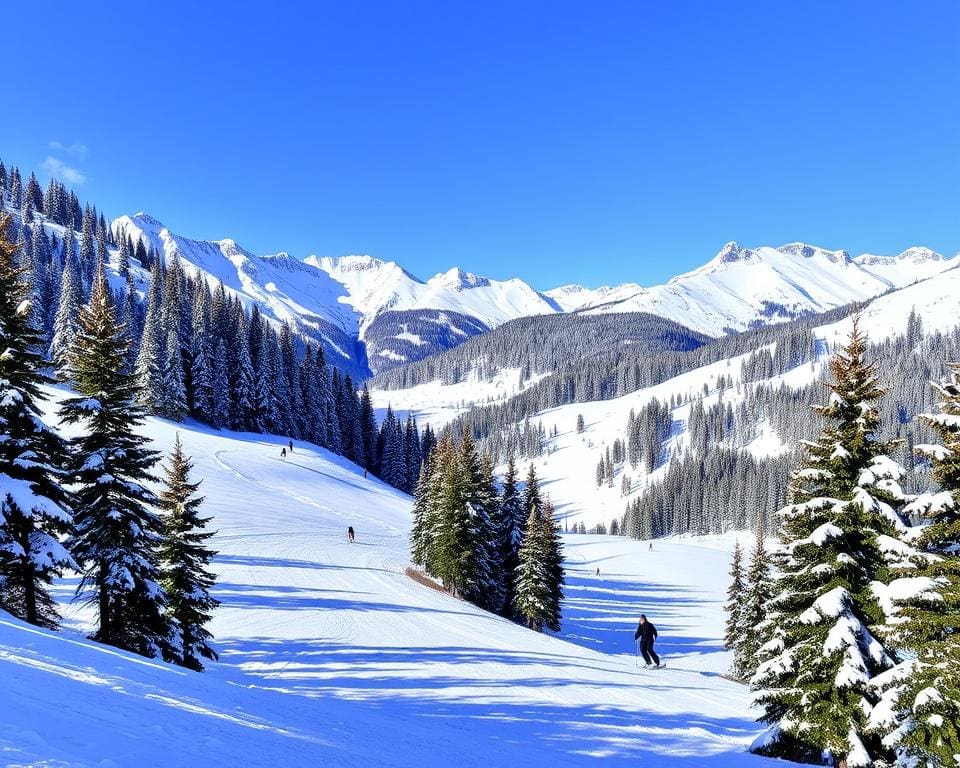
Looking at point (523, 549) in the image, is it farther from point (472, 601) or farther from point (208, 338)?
point (208, 338)

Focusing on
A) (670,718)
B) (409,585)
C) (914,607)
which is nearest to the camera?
(914,607)

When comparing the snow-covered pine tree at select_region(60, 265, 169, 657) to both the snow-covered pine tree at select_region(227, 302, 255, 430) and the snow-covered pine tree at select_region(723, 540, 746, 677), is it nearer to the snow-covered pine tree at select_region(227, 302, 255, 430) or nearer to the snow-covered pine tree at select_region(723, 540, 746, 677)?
the snow-covered pine tree at select_region(723, 540, 746, 677)

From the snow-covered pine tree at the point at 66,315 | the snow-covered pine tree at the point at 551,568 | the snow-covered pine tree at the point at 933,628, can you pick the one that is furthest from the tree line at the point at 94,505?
the snow-covered pine tree at the point at 66,315

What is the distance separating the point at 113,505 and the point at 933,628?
57.2 ft

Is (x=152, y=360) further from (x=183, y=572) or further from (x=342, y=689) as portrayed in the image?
(x=342, y=689)

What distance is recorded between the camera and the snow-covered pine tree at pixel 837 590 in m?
11.4

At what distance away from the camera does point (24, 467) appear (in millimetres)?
Answer: 13070

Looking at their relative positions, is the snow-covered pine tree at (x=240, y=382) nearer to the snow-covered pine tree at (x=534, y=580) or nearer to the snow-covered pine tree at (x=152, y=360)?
the snow-covered pine tree at (x=152, y=360)

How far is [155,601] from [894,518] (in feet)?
55.4

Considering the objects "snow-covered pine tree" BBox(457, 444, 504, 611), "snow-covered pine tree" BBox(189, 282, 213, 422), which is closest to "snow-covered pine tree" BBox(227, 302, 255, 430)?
"snow-covered pine tree" BBox(189, 282, 213, 422)

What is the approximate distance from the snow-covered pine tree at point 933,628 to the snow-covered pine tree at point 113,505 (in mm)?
15956

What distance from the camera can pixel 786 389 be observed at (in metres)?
→ 194

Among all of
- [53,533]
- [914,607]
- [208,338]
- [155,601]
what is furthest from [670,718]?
[208,338]

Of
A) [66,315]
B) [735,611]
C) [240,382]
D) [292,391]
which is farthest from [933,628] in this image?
[66,315]
